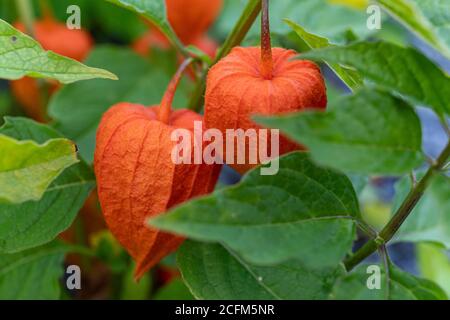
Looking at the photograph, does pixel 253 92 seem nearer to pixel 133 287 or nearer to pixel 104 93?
pixel 133 287

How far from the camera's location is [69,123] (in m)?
1.06

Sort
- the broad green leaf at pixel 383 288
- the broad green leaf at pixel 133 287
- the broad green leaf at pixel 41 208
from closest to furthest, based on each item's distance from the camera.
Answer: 1. the broad green leaf at pixel 383 288
2. the broad green leaf at pixel 41 208
3. the broad green leaf at pixel 133 287

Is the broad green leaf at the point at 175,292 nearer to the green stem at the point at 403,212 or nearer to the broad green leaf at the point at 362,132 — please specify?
the green stem at the point at 403,212

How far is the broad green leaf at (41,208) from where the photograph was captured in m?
0.71

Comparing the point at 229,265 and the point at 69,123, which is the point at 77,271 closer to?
the point at 229,265

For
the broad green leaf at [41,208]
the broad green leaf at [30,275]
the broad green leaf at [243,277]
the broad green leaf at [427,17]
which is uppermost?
the broad green leaf at [427,17]

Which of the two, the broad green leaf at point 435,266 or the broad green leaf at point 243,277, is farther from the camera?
the broad green leaf at point 435,266

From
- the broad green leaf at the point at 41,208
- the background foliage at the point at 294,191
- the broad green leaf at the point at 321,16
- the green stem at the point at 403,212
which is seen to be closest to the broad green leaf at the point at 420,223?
the background foliage at the point at 294,191

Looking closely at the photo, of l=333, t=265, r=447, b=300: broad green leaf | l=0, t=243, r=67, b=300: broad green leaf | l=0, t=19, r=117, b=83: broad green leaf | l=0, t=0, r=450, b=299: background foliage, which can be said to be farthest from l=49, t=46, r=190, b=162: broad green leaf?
l=333, t=265, r=447, b=300: broad green leaf

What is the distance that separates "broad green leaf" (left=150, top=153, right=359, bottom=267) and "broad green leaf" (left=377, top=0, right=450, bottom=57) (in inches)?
5.2

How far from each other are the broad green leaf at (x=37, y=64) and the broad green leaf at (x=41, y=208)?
139 mm
